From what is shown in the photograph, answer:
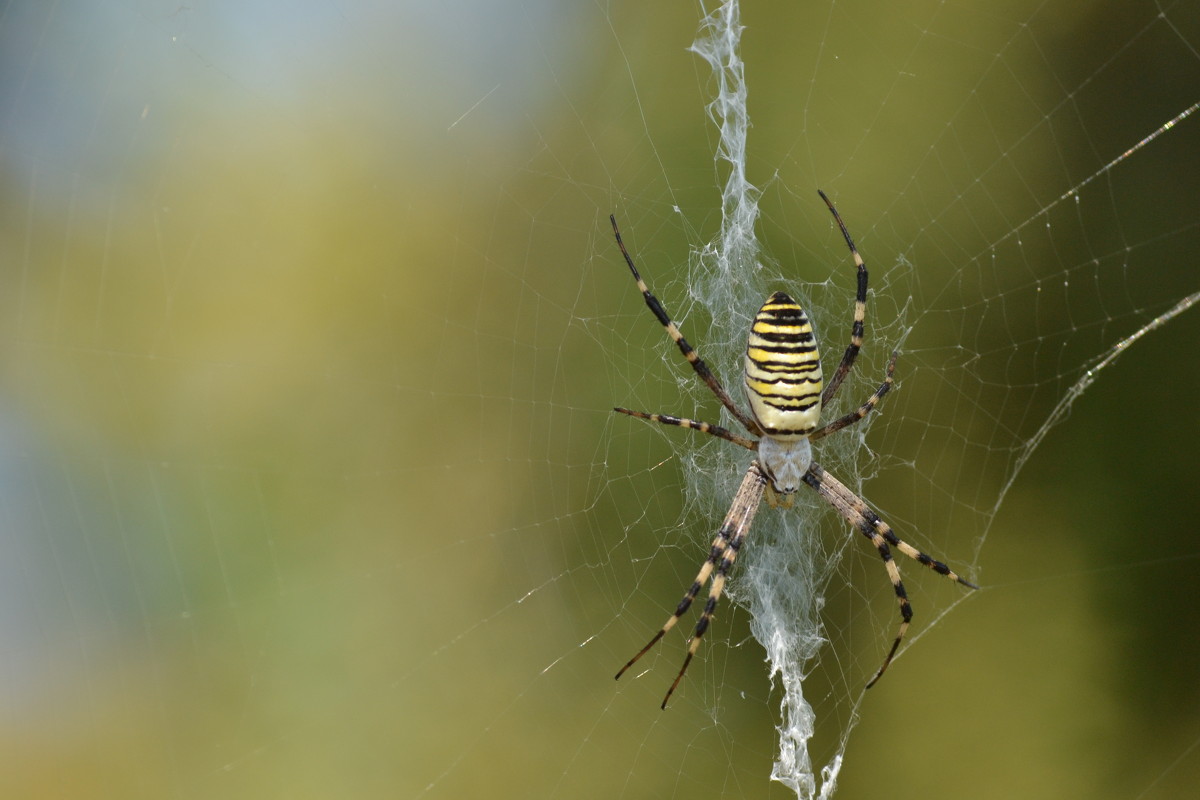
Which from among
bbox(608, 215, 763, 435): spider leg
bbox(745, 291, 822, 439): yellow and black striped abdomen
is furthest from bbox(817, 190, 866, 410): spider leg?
bbox(608, 215, 763, 435): spider leg

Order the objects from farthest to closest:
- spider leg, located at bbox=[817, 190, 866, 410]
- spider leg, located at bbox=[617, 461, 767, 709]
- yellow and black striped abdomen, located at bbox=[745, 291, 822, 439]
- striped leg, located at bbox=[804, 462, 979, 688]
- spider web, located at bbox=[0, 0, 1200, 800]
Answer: spider web, located at bbox=[0, 0, 1200, 800], striped leg, located at bbox=[804, 462, 979, 688], spider leg, located at bbox=[817, 190, 866, 410], spider leg, located at bbox=[617, 461, 767, 709], yellow and black striped abdomen, located at bbox=[745, 291, 822, 439]

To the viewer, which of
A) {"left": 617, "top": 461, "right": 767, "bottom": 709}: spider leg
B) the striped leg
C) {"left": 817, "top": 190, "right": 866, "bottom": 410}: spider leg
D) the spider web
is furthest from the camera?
the spider web

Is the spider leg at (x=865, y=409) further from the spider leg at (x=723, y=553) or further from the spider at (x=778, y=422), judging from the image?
the spider leg at (x=723, y=553)

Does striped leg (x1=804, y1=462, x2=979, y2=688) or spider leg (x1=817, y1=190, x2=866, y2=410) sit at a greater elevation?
spider leg (x1=817, y1=190, x2=866, y2=410)

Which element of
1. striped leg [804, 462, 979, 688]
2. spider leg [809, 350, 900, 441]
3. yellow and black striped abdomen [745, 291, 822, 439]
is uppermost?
yellow and black striped abdomen [745, 291, 822, 439]

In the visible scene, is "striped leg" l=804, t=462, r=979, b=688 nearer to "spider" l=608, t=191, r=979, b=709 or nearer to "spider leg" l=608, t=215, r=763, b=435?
"spider" l=608, t=191, r=979, b=709

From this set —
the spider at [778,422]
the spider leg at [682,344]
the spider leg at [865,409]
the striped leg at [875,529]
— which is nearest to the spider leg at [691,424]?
the spider at [778,422]

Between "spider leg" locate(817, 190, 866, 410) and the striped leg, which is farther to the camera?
the striped leg

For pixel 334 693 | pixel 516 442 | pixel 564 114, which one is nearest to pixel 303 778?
pixel 334 693
